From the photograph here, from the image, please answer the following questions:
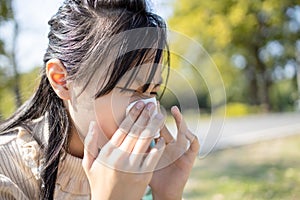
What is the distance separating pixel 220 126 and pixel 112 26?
410mm

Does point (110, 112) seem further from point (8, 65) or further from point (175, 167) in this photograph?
point (8, 65)

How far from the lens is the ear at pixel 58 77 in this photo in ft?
3.63

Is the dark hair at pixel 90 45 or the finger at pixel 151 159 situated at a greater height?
the dark hair at pixel 90 45

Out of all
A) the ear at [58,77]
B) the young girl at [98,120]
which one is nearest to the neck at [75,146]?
the young girl at [98,120]

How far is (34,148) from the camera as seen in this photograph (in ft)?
3.64

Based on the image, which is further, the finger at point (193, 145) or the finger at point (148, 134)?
the finger at point (193, 145)

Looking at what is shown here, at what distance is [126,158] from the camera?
0.95m

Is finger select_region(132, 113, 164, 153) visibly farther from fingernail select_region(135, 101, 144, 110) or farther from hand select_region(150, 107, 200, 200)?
hand select_region(150, 107, 200, 200)

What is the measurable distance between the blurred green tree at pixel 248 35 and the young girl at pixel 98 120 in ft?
31.7

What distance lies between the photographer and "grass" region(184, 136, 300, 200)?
2.92m

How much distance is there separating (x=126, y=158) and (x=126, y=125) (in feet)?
0.26

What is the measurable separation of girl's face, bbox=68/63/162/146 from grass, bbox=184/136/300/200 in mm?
1905

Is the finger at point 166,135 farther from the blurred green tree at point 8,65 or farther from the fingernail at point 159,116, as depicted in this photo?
the blurred green tree at point 8,65

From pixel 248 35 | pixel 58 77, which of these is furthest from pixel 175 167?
pixel 248 35
